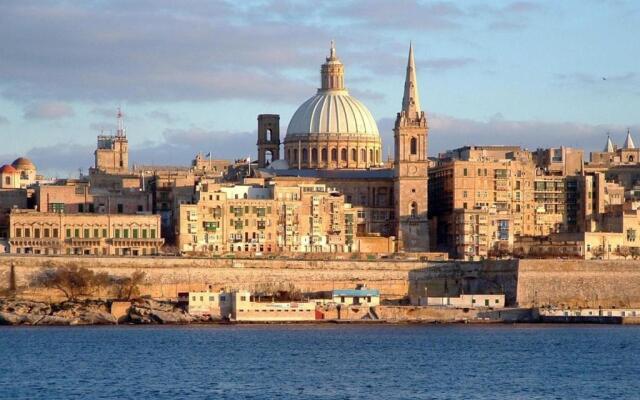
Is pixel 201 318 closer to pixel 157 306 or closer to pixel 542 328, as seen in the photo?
pixel 157 306

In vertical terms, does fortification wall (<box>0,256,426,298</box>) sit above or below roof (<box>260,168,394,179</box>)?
below

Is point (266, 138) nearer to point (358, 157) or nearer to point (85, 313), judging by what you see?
point (358, 157)

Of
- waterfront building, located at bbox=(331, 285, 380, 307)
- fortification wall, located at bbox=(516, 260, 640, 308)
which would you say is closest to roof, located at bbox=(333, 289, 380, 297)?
waterfront building, located at bbox=(331, 285, 380, 307)

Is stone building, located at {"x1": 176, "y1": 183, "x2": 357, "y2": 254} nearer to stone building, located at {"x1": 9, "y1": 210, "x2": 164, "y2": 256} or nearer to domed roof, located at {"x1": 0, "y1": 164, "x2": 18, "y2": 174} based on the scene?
stone building, located at {"x1": 9, "y1": 210, "x2": 164, "y2": 256}

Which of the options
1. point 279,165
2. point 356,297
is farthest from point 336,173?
point 356,297

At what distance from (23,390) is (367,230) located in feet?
187

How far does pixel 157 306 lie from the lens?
90.2m

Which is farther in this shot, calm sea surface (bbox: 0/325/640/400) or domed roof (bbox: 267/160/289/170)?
domed roof (bbox: 267/160/289/170)

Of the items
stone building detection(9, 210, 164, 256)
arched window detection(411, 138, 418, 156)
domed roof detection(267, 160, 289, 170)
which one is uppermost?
arched window detection(411, 138, 418, 156)

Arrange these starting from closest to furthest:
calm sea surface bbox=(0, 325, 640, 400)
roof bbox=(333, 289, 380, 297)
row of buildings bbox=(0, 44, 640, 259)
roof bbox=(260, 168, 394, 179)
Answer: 1. calm sea surface bbox=(0, 325, 640, 400)
2. roof bbox=(333, 289, 380, 297)
3. row of buildings bbox=(0, 44, 640, 259)
4. roof bbox=(260, 168, 394, 179)

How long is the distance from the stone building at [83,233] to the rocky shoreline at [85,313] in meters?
11.1

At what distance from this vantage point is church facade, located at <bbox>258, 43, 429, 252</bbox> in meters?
111

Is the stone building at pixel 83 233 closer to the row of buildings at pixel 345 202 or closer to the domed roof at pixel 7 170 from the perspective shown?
the row of buildings at pixel 345 202

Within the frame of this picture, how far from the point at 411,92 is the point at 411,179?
6.25 m
